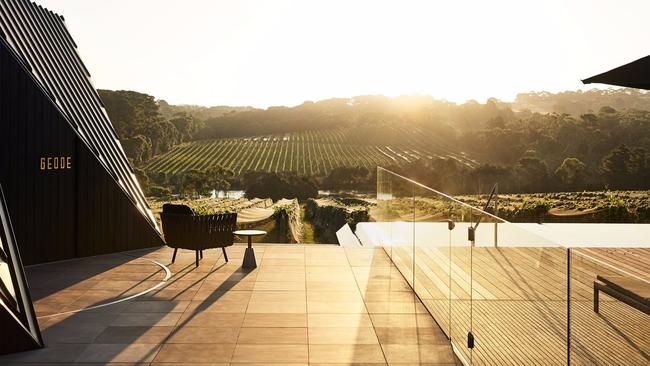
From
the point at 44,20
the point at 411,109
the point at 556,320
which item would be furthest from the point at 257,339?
the point at 411,109

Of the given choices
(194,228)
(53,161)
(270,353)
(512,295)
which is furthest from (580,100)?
(512,295)

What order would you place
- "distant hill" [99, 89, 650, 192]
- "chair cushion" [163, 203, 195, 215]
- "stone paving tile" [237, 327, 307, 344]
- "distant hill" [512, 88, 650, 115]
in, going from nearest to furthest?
"stone paving tile" [237, 327, 307, 344], "chair cushion" [163, 203, 195, 215], "distant hill" [99, 89, 650, 192], "distant hill" [512, 88, 650, 115]

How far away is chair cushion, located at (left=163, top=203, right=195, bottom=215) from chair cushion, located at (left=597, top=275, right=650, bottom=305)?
20.3 ft

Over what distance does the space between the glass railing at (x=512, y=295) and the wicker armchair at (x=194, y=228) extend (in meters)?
2.88

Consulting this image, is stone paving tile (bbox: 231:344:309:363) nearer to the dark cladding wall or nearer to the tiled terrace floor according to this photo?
the tiled terrace floor

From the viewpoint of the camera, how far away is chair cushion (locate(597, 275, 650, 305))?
2318mm

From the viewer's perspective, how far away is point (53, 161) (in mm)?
8078

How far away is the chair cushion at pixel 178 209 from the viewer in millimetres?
7975

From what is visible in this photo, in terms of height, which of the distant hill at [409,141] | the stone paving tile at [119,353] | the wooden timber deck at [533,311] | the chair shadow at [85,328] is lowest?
the stone paving tile at [119,353]

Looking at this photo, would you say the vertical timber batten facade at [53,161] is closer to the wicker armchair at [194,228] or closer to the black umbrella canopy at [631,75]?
the wicker armchair at [194,228]

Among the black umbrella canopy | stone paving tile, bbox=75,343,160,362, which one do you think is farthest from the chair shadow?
the black umbrella canopy

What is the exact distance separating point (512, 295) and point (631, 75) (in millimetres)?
2986

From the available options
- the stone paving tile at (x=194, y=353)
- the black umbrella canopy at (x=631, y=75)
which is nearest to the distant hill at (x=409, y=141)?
the black umbrella canopy at (x=631, y=75)

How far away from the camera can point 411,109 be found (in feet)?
325
